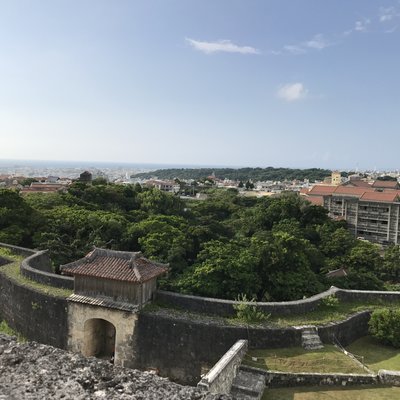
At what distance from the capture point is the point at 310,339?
11453 mm

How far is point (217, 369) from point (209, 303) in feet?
11.7

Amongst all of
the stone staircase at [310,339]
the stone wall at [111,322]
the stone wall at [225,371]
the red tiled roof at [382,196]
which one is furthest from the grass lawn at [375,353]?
the red tiled roof at [382,196]

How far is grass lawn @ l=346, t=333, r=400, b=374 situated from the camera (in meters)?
11.2

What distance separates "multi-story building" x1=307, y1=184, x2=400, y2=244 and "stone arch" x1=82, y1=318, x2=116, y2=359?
36.3m

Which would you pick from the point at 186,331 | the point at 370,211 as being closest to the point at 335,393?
the point at 186,331

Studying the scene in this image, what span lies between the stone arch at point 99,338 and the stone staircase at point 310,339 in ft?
20.5

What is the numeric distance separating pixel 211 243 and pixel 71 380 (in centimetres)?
1715

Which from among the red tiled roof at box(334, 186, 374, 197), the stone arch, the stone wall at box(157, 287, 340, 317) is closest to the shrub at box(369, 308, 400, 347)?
the stone wall at box(157, 287, 340, 317)

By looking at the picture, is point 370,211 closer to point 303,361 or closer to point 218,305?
point 218,305

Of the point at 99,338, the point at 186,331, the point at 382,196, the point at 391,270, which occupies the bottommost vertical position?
the point at 391,270

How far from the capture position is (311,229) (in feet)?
109

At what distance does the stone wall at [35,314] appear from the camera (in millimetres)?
12844

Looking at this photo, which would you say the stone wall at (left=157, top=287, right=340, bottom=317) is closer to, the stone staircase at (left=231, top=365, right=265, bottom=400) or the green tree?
the stone staircase at (left=231, top=365, right=265, bottom=400)

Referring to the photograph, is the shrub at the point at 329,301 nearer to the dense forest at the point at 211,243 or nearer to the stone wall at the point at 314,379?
the dense forest at the point at 211,243
